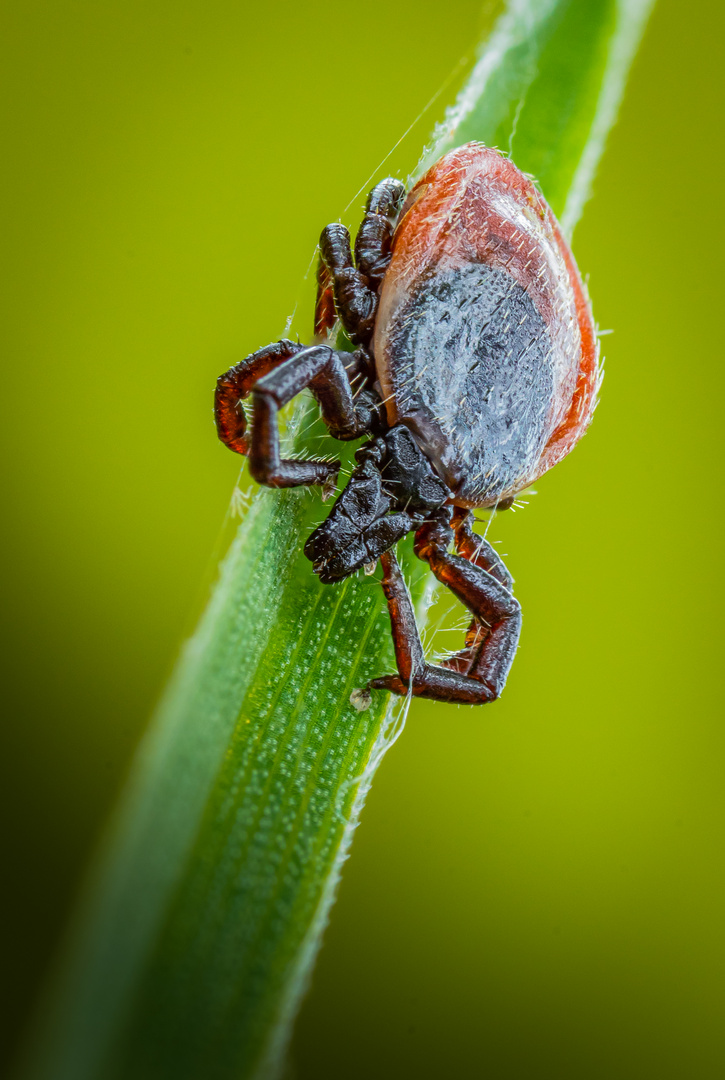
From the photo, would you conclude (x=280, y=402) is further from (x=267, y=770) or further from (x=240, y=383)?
(x=267, y=770)

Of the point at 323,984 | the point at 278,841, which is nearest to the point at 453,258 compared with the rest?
the point at 278,841

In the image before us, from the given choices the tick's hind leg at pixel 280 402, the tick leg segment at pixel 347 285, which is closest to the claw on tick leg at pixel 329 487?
the tick's hind leg at pixel 280 402

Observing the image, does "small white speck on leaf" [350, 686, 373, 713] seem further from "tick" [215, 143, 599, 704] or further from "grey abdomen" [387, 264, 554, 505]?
"grey abdomen" [387, 264, 554, 505]

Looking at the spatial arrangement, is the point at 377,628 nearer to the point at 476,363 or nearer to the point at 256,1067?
the point at 476,363

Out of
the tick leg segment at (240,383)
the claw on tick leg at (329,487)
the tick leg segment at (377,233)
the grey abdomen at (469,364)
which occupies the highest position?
the tick leg segment at (377,233)

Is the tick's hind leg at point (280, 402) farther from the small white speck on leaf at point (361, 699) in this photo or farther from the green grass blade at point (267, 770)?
the small white speck on leaf at point (361, 699)

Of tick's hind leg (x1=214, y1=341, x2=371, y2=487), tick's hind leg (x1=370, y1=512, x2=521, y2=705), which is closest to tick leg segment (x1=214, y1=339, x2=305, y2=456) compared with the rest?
tick's hind leg (x1=214, y1=341, x2=371, y2=487)

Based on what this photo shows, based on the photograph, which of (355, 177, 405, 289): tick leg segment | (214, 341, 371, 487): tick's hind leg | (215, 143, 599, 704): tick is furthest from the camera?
(355, 177, 405, 289): tick leg segment
